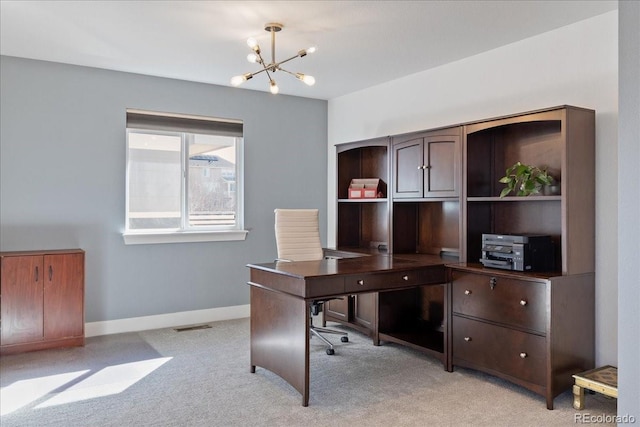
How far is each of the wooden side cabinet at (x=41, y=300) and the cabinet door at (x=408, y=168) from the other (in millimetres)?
2952

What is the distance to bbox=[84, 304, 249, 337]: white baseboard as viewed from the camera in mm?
4804

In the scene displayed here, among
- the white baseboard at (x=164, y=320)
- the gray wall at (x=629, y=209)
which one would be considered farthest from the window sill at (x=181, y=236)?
the gray wall at (x=629, y=209)

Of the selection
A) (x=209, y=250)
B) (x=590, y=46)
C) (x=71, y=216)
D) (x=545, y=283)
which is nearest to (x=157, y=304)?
(x=209, y=250)

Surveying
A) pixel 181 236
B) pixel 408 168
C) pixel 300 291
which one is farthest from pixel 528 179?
pixel 181 236

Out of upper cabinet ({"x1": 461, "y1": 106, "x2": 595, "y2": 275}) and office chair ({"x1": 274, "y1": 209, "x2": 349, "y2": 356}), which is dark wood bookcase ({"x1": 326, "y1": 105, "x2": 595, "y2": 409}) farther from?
office chair ({"x1": 274, "y1": 209, "x2": 349, "y2": 356})

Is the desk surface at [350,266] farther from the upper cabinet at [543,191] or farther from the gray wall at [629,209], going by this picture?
the gray wall at [629,209]

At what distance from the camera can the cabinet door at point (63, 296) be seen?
13.9ft

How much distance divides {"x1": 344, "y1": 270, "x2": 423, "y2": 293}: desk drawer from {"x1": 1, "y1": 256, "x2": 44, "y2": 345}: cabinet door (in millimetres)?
2762

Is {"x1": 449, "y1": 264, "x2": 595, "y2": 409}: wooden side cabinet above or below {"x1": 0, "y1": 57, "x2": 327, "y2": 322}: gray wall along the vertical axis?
below

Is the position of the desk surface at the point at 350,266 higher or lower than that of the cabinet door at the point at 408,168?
lower

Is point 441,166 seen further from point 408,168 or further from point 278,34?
point 278,34

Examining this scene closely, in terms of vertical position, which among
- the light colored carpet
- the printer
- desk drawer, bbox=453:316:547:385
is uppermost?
the printer

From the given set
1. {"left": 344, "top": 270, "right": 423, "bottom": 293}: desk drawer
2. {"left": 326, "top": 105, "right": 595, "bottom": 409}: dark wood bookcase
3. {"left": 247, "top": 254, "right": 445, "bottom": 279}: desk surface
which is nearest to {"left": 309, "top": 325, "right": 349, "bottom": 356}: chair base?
{"left": 326, "top": 105, "right": 595, "bottom": 409}: dark wood bookcase

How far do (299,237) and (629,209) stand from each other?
2.99 meters
